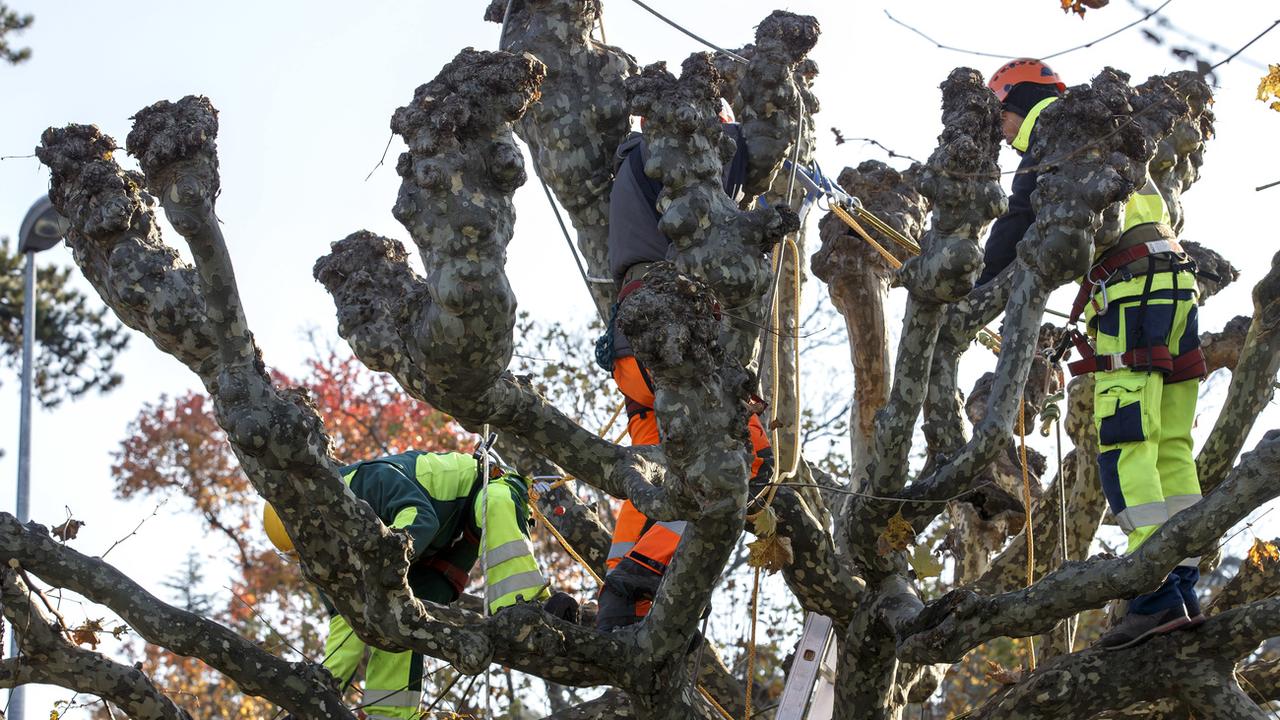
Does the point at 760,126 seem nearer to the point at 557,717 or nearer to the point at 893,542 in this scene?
the point at 893,542

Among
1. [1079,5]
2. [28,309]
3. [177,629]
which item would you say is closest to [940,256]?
[1079,5]

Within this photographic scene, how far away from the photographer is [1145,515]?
19.2 ft

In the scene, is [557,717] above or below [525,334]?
below

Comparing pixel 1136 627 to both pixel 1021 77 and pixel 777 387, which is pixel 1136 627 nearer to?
pixel 777 387

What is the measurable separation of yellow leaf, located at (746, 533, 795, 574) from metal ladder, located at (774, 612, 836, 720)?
88 cm

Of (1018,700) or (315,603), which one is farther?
(315,603)

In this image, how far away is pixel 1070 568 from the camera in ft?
16.0

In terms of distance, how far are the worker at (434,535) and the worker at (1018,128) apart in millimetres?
2115

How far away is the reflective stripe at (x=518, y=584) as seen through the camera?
6.70 m

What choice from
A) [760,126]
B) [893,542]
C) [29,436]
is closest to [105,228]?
[760,126]

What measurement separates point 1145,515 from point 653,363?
7.80 ft

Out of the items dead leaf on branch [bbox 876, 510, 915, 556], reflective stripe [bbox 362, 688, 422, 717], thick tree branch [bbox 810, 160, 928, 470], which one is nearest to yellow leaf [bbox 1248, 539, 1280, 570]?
dead leaf on branch [bbox 876, 510, 915, 556]

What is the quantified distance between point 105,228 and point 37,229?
275 inches

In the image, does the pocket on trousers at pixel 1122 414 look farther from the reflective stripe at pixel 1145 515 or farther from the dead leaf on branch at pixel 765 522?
the dead leaf on branch at pixel 765 522
